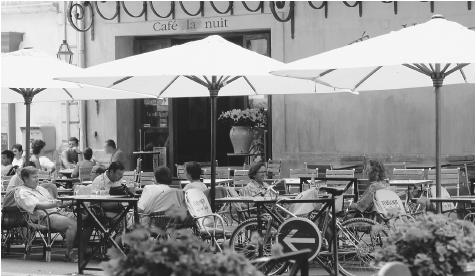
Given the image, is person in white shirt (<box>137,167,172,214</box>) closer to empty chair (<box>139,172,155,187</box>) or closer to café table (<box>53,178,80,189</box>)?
café table (<box>53,178,80,189</box>)

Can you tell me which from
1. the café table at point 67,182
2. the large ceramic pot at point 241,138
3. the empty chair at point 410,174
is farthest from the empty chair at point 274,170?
the café table at point 67,182

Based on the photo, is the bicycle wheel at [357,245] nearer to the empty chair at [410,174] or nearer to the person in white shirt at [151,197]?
the person in white shirt at [151,197]

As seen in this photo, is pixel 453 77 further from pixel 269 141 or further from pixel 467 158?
pixel 269 141

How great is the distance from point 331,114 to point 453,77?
728cm

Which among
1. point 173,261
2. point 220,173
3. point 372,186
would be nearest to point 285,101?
point 220,173

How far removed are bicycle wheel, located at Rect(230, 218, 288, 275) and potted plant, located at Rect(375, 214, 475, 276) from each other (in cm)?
401

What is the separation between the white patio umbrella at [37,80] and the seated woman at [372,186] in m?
3.84

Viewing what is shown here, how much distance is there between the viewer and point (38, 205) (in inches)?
464

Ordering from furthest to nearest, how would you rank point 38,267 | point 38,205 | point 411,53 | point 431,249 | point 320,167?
point 320,167 < point 38,205 < point 38,267 < point 411,53 < point 431,249

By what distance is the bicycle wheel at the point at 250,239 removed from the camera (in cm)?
1025

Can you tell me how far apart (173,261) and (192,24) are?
15562 mm

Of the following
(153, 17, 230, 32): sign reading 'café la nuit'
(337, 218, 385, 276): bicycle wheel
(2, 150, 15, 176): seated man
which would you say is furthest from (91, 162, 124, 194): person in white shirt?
(153, 17, 230, 32): sign reading 'café la nuit'

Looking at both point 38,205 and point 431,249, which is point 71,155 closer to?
point 38,205

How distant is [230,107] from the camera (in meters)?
20.7
